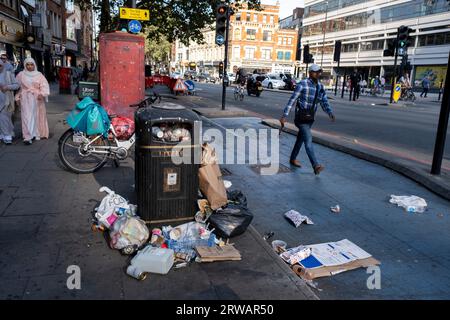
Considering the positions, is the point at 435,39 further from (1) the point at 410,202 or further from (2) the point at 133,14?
(1) the point at 410,202

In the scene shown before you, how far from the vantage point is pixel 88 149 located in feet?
20.9

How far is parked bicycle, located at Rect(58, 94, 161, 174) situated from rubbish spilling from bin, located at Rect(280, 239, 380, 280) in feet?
11.9

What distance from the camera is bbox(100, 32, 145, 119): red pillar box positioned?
9.46 meters

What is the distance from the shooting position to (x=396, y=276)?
3701mm

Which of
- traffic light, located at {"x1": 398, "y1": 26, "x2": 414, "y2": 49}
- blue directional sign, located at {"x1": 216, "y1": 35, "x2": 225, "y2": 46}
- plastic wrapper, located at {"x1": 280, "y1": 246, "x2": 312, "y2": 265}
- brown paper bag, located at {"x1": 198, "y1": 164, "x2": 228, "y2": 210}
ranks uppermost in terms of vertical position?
traffic light, located at {"x1": 398, "y1": 26, "x2": 414, "y2": 49}

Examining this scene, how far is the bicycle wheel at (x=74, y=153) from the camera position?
6.30 m

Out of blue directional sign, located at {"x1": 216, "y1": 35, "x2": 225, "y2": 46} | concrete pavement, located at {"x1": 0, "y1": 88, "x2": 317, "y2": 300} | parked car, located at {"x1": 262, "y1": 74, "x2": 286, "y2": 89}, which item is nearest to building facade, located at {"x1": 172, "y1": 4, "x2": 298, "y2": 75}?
parked car, located at {"x1": 262, "y1": 74, "x2": 286, "y2": 89}

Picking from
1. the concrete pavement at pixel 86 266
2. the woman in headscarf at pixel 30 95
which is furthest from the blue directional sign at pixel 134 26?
the concrete pavement at pixel 86 266

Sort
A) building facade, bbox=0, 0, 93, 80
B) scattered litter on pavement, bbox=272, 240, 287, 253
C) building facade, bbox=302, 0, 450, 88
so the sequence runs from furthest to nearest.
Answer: building facade, bbox=302, 0, 450, 88
building facade, bbox=0, 0, 93, 80
scattered litter on pavement, bbox=272, 240, 287, 253

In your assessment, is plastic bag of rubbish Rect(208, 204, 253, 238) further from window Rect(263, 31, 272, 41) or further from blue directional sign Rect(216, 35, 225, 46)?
window Rect(263, 31, 272, 41)

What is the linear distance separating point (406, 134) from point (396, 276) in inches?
400

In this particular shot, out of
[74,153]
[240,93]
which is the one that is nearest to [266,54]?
[240,93]
